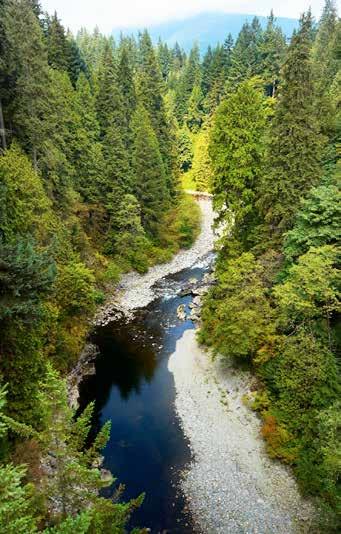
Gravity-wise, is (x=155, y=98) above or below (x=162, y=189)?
above

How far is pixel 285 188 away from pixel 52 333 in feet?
46.4

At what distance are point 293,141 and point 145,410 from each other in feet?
53.4

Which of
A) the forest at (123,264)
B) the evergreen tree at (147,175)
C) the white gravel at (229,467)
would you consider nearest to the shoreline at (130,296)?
the forest at (123,264)

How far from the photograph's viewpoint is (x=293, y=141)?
21281 millimetres

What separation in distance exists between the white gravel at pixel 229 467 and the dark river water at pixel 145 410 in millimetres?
649

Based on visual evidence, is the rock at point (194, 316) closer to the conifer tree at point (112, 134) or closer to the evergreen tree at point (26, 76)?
the conifer tree at point (112, 134)

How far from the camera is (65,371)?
22.4 m

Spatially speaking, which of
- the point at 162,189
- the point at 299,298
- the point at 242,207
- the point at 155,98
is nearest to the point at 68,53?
the point at 155,98

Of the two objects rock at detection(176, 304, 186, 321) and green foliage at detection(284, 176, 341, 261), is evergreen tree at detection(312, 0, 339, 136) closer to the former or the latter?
green foliage at detection(284, 176, 341, 261)

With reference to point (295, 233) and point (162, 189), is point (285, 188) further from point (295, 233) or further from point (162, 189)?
point (162, 189)

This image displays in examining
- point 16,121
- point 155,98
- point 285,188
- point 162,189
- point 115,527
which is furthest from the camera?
point 155,98

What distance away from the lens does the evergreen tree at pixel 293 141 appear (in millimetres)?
20844

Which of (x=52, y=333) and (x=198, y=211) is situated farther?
(x=198, y=211)

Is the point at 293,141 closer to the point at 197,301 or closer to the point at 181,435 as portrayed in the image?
the point at 197,301
